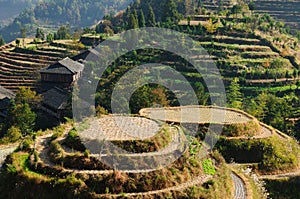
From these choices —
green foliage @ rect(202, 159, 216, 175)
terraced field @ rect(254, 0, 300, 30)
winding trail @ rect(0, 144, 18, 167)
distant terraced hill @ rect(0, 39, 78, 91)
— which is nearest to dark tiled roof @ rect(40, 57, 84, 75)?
distant terraced hill @ rect(0, 39, 78, 91)

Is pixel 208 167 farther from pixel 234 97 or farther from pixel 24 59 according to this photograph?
pixel 24 59

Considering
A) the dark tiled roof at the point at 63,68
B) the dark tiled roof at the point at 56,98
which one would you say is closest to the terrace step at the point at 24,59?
the dark tiled roof at the point at 63,68

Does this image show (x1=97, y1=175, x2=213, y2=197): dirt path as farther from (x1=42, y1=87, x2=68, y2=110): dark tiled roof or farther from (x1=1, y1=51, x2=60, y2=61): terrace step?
(x1=1, y1=51, x2=60, y2=61): terrace step

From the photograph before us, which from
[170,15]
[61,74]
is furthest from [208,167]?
[170,15]

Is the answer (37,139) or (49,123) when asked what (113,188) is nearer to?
(37,139)

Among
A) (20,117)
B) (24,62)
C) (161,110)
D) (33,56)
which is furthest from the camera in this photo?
(33,56)
